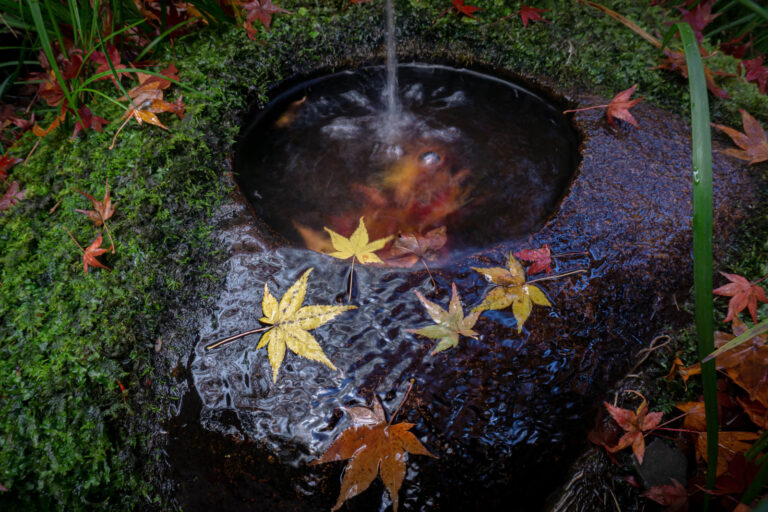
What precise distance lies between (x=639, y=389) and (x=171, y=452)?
1808 mm

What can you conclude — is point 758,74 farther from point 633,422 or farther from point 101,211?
point 101,211

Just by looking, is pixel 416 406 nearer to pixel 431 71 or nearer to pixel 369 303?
pixel 369 303

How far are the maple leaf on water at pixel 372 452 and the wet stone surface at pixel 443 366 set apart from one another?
0.03m

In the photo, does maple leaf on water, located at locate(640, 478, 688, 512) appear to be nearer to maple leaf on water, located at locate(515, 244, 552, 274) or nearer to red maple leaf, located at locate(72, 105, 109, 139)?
maple leaf on water, located at locate(515, 244, 552, 274)

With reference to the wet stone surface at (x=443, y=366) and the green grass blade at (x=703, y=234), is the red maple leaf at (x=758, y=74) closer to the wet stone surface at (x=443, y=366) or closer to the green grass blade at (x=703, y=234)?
the wet stone surface at (x=443, y=366)

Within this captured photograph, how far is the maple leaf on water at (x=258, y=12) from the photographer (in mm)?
2459

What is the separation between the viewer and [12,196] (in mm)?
1986

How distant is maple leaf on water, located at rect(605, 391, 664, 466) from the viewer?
1.44 m

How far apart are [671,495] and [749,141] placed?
5.79ft

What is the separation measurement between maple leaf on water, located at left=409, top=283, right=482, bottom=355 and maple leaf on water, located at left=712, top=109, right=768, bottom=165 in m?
1.62

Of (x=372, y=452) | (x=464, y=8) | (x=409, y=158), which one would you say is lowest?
(x=372, y=452)

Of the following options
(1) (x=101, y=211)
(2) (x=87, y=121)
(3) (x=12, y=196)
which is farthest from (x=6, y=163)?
(1) (x=101, y=211)

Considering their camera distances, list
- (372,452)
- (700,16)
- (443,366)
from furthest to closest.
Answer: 1. (700,16)
2. (443,366)
3. (372,452)

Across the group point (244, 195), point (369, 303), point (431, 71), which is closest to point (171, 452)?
point (369, 303)
